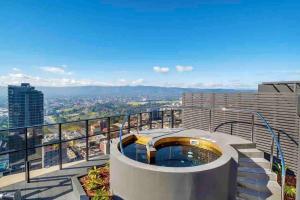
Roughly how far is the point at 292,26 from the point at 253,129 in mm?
7803

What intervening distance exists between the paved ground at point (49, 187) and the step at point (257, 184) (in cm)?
345

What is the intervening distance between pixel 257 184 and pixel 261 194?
0.75ft

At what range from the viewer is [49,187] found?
4.02 m

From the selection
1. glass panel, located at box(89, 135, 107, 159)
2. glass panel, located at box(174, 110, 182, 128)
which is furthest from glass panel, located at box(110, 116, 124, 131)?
glass panel, located at box(174, 110, 182, 128)

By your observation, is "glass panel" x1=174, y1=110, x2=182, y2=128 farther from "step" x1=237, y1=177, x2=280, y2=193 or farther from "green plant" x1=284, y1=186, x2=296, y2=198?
"green plant" x1=284, y1=186, x2=296, y2=198

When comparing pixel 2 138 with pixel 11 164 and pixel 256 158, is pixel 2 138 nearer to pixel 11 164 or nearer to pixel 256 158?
pixel 11 164

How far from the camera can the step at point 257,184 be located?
381cm

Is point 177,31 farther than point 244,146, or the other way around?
Result: point 177,31

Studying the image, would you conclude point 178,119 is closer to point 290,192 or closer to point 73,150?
point 73,150

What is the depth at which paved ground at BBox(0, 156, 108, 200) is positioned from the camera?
369 cm

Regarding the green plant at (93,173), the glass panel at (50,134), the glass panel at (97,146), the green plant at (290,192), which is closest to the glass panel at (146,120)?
the glass panel at (97,146)

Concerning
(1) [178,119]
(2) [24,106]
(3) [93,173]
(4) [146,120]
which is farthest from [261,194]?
(2) [24,106]

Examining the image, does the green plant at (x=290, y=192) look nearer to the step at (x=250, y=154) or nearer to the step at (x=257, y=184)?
the step at (x=257, y=184)

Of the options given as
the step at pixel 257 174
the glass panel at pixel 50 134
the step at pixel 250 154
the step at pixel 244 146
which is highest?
the glass panel at pixel 50 134
